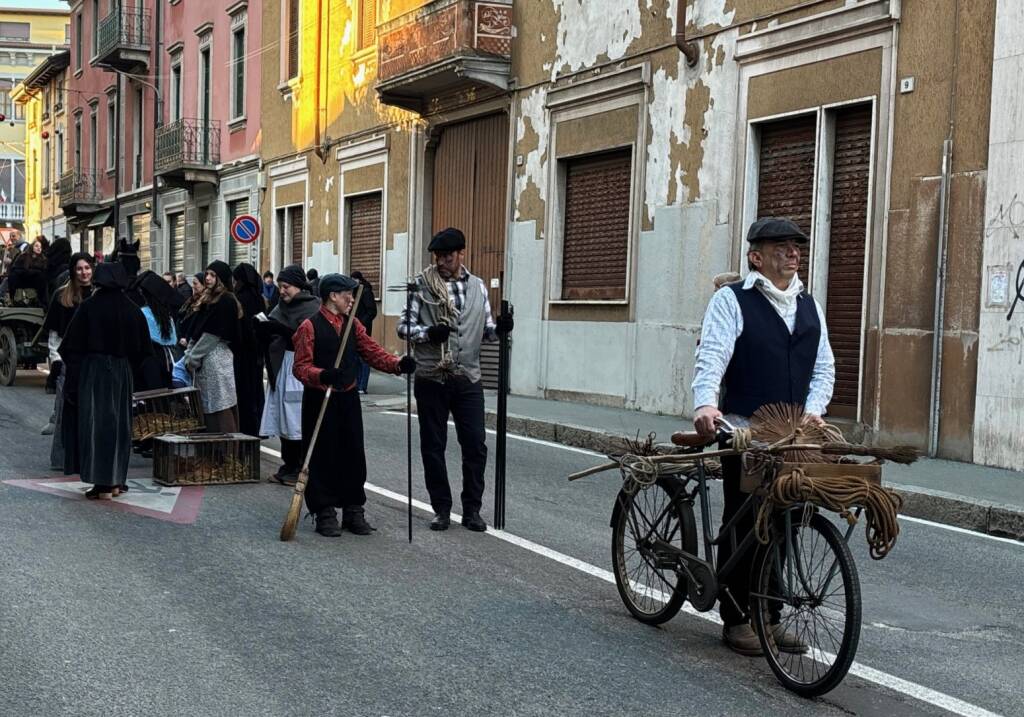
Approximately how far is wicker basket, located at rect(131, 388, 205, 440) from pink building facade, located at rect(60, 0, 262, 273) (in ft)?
68.6

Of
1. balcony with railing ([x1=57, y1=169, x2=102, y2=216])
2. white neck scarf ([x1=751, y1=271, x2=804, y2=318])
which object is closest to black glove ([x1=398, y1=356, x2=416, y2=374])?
white neck scarf ([x1=751, y1=271, x2=804, y2=318])

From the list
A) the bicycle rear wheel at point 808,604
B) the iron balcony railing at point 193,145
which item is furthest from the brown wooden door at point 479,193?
the bicycle rear wheel at point 808,604

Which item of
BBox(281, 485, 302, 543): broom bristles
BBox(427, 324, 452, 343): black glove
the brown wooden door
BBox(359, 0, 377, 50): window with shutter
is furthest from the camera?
BBox(359, 0, 377, 50): window with shutter

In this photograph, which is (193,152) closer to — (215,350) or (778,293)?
(215,350)

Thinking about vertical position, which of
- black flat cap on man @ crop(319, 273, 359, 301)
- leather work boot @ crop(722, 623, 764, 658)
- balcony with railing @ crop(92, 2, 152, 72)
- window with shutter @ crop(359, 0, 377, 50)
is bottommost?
leather work boot @ crop(722, 623, 764, 658)

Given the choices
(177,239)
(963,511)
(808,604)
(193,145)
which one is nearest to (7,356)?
(963,511)

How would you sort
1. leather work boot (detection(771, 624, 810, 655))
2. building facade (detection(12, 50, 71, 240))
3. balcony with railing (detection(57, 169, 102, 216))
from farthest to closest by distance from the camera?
building facade (detection(12, 50, 71, 240)) → balcony with railing (detection(57, 169, 102, 216)) → leather work boot (detection(771, 624, 810, 655))

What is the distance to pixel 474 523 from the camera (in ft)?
28.5

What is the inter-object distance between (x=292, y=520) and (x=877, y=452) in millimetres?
4017

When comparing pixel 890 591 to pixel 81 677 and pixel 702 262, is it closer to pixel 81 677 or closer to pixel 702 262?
pixel 81 677

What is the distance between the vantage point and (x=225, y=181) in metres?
34.1

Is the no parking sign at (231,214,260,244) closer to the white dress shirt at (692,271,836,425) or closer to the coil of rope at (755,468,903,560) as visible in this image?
the white dress shirt at (692,271,836,425)

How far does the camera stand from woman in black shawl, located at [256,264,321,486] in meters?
10.7

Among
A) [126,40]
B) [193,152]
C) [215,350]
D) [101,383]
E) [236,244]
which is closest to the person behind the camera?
[101,383]
